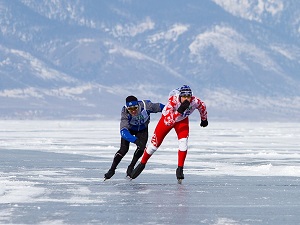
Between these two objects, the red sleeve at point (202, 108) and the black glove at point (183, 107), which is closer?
the black glove at point (183, 107)

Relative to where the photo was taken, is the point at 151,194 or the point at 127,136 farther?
the point at 127,136

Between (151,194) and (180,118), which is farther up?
(180,118)

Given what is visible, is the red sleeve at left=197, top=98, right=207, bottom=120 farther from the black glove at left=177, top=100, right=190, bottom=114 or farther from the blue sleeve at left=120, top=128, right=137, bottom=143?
the blue sleeve at left=120, top=128, right=137, bottom=143

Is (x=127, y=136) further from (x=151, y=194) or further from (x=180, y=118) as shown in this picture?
A: (x=151, y=194)

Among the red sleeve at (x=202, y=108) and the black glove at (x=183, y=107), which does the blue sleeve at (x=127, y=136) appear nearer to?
the black glove at (x=183, y=107)

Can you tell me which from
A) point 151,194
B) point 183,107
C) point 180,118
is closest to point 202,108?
point 180,118

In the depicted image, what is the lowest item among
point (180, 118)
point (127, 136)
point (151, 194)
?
point (151, 194)

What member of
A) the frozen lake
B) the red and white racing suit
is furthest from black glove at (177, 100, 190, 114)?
the frozen lake

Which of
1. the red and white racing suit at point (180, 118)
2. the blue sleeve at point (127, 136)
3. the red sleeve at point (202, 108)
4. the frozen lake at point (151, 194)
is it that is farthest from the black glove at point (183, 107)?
the frozen lake at point (151, 194)

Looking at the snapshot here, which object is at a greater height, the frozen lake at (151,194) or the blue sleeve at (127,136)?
the blue sleeve at (127,136)

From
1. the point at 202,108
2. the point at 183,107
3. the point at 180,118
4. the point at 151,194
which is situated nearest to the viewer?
the point at 151,194

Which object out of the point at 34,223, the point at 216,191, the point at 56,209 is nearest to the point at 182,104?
the point at 216,191

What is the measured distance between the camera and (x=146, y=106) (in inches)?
695

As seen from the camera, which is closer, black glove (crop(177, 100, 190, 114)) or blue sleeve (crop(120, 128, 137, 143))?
black glove (crop(177, 100, 190, 114))
